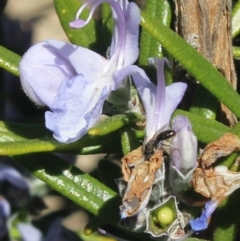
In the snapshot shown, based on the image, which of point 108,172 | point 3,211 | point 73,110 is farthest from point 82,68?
point 3,211

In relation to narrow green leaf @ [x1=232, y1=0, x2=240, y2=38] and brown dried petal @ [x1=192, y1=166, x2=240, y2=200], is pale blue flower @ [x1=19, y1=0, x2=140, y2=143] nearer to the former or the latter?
brown dried petal @ [x1=192, y1=166, x2=240, y2=200]

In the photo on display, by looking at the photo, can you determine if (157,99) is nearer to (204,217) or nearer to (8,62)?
(204,217)

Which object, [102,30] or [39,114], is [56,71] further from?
[39,114]

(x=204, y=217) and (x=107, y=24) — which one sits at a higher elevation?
(x=107, y=24)

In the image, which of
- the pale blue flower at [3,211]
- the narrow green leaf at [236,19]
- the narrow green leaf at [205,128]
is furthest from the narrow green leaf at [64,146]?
the pale blue flower at [3,211]

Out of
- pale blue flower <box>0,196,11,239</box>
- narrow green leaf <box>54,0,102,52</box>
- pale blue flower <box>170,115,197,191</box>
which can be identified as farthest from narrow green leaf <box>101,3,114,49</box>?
pale blue flower <box>0,196,11,239</box>

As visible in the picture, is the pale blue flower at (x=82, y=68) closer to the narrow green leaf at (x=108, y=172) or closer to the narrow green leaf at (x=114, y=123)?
the narrow green leaf at (x=114, y=123)

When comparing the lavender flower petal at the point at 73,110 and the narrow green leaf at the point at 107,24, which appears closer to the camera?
the lavender flower petal at the point at 73,110
